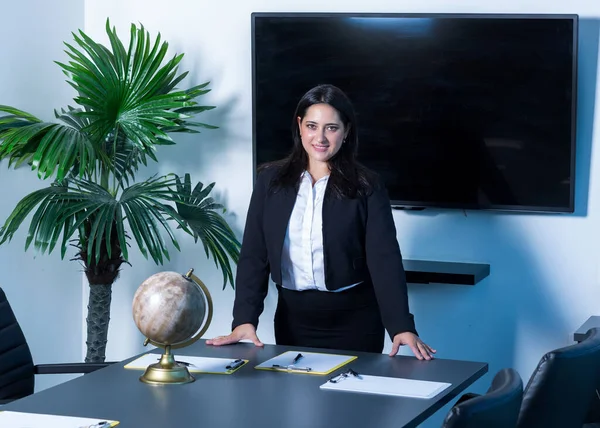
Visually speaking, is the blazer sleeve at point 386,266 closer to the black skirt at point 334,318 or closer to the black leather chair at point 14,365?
the black skirt at point 334,318

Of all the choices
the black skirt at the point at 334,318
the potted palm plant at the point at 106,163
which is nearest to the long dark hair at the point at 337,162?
the black skirt at the point at 334,318

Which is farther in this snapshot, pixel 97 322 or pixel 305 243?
pixel 97 322

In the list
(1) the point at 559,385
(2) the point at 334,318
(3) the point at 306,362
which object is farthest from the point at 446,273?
(1) the point at 559,385

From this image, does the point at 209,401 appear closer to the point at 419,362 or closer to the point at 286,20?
the point at 419,362

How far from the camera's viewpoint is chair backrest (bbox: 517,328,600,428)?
7.76 feet

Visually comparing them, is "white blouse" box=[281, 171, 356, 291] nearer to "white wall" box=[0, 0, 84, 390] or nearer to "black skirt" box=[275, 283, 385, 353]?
"black skirt" box=[275, 283, 385, 353]

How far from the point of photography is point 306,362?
113 inches

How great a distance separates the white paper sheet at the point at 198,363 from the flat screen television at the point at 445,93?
5.93 feet

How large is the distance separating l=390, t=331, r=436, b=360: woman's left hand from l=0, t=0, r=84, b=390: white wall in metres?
2.31

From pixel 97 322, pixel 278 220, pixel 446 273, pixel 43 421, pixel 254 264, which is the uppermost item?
pixel 278 220

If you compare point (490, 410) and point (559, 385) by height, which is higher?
point (490, 410)

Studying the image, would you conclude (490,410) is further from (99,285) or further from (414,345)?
(99,285)

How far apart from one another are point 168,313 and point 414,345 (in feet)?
2.78

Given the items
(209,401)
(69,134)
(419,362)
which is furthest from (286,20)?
(209,401)
